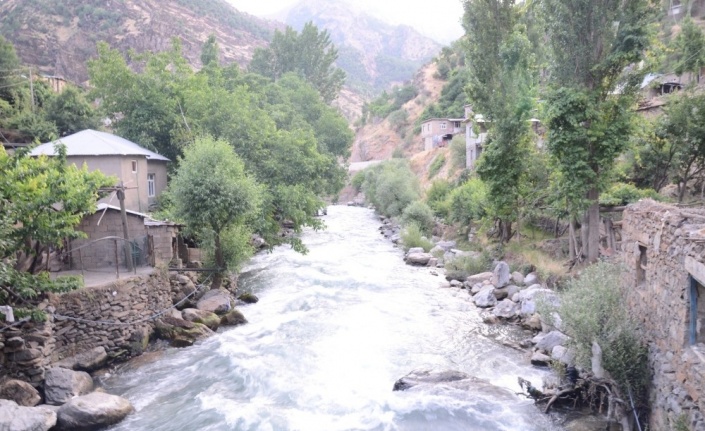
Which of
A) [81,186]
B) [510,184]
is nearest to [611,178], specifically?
[510,184]

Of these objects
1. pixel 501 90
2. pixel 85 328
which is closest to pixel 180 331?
pixel 85 328

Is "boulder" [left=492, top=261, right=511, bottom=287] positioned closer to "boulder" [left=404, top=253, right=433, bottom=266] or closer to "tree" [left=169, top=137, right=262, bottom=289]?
"boulder" [left=404, top=253, right=433, bottom=266]

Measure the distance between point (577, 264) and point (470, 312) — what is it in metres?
→ 4.05

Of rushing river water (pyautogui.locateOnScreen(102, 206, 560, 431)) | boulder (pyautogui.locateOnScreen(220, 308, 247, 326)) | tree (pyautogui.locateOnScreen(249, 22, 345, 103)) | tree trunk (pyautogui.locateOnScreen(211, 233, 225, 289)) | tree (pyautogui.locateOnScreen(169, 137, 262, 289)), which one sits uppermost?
tree (pyautogui.locateOnScreen(249, 22, 345, 103))

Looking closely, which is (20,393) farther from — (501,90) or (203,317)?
(501,90)

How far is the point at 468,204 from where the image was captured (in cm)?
2677

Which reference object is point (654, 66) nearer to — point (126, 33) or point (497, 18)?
point (497, 18)

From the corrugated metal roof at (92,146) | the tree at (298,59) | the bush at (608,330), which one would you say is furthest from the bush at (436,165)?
the bush at (608,330)

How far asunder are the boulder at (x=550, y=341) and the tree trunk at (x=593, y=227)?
15.5 ft

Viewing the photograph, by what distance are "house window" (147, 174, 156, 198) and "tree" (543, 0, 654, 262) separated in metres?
18.8

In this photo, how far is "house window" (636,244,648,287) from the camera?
9.66 m

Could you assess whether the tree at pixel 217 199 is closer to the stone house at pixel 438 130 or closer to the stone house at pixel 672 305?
the stone house at pixel 672 305

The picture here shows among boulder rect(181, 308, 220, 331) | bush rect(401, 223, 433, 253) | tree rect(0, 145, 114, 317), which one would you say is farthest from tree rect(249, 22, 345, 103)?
tree rect(0, 145, 114, 317)

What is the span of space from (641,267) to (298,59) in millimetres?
60312
